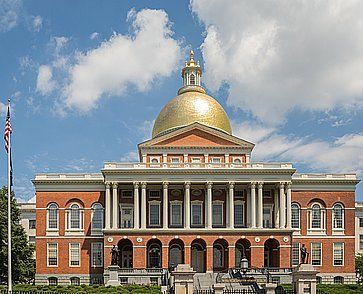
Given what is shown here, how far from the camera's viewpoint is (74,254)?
242 feet

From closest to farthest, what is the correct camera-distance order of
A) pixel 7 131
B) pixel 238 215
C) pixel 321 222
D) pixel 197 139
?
pixel 7 131 < pixel 238 215 < pixel 321 222 < pixel 197 139

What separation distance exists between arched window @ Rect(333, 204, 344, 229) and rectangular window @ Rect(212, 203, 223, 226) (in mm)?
13148

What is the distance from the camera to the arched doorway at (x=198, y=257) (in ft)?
239

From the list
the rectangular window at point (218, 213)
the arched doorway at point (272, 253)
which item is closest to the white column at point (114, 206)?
the rectangular window at point (218, 213)

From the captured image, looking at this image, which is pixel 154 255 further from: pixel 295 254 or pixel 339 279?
pixel 339 279

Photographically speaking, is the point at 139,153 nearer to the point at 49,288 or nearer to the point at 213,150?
the point at 213,150

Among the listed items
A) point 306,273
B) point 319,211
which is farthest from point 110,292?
point 319,211

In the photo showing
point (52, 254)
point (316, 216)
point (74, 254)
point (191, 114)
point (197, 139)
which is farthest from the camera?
point (191, 114)

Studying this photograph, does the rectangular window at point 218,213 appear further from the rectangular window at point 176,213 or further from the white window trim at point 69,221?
the white window trim at point 69,221

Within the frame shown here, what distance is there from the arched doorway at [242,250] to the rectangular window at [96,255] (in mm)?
15182

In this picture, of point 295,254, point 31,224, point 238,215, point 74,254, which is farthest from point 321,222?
point 31,224

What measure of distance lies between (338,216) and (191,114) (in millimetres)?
21056

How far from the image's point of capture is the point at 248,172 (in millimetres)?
71062

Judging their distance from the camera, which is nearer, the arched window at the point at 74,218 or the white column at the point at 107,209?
the white column at the point at 107,209
